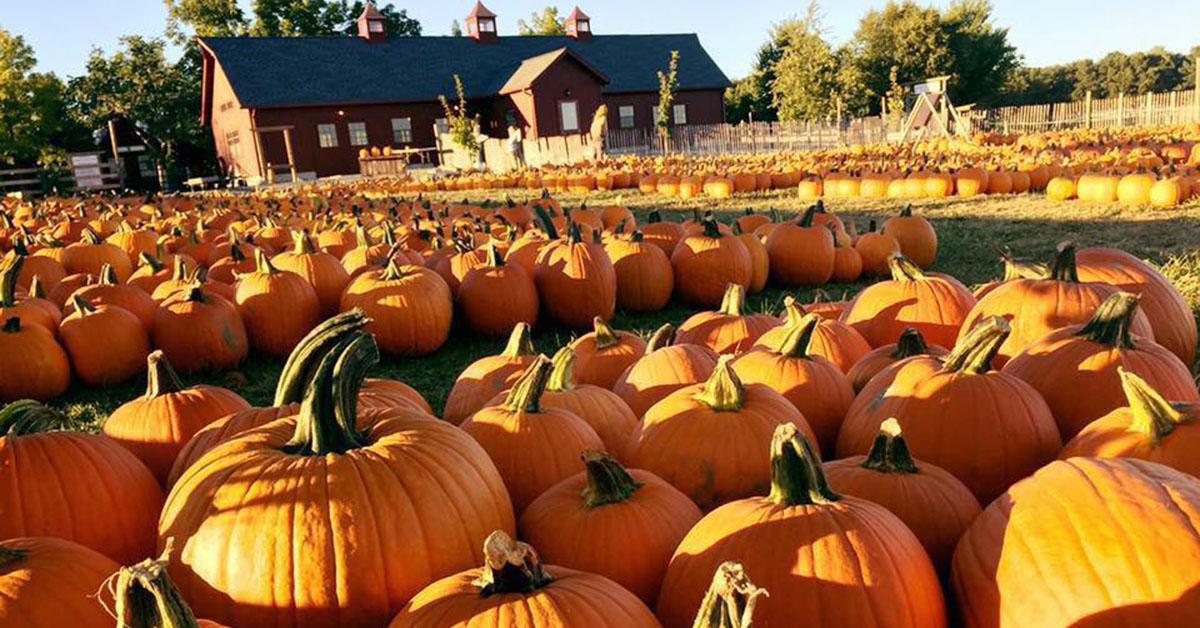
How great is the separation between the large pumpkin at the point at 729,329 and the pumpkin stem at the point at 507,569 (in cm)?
204

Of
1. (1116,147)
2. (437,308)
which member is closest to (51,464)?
(437,308)

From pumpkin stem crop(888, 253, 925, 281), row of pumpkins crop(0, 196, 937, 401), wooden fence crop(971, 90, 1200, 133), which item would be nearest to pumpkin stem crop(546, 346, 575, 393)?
pumpkin stem crop(888, 253, 925, 281)

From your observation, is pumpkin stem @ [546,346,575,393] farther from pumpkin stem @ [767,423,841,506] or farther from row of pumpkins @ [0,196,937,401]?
row of pumpkins @ [0,196,937,401]

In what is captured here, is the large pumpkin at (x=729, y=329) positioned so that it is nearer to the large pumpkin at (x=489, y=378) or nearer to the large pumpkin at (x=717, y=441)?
the large pumpkin at (x=489, y=378)

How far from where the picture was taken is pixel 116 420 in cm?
255

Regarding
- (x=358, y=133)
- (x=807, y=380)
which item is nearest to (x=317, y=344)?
(x=807, y=380)

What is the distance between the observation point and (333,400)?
65.2 inches

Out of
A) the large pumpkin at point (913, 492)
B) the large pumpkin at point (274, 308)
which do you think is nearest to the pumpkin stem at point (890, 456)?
the large pumpkin at point (913, 492)

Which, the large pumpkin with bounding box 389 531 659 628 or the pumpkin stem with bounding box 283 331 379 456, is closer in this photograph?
the large pumpkin with bounding box 389 531 659 628

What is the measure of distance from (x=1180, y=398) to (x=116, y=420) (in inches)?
126

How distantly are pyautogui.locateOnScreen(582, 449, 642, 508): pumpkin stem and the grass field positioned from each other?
2.01 meters

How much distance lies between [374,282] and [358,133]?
1444 inches

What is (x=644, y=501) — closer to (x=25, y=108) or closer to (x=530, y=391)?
(x=530, y=391)

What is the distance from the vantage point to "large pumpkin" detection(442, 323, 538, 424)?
286 centimetres
